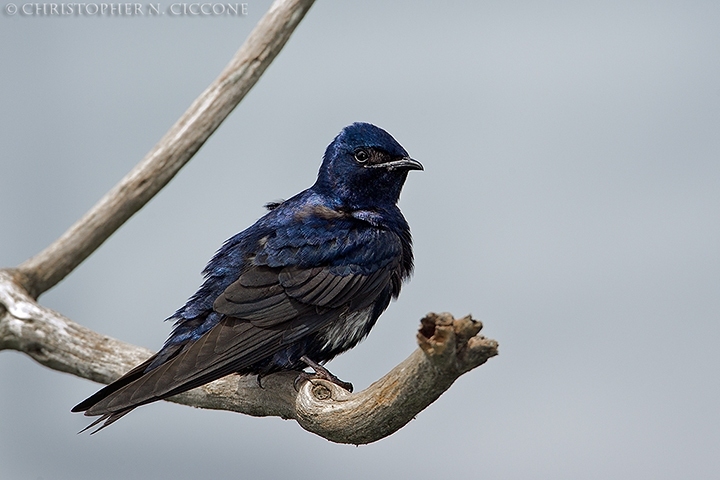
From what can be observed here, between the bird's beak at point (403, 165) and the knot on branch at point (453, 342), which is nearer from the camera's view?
the knot on branch at point (453, 342)

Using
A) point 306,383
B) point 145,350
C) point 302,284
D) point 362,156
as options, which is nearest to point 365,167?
point 362,156

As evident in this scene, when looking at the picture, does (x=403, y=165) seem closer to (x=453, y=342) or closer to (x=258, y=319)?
(x=258, y=319)

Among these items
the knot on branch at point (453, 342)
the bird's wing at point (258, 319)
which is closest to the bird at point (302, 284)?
the bird's wing at point (258, 319)

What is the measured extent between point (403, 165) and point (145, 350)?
3.08 feet

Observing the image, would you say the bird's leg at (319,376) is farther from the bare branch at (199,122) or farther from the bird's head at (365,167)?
the bare branch at (199,122)

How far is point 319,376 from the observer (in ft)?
7.06

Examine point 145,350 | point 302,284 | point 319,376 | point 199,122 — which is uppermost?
point 199,122

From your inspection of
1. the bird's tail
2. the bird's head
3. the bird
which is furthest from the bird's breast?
the bird's tail

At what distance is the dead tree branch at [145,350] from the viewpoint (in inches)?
78.5

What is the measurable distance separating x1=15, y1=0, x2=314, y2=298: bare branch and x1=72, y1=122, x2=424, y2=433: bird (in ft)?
1.65

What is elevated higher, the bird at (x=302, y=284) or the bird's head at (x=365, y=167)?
the bird's head at (x=365, y=167)

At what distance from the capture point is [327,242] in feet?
7.47

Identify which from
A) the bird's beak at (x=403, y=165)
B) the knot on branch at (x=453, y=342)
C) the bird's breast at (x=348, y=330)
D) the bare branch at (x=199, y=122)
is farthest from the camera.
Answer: the bare branch at (x=199, y=122)

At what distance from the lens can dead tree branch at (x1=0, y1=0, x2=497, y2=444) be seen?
1993 millimetres
